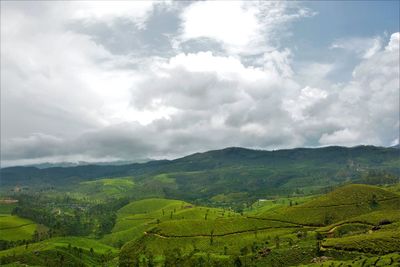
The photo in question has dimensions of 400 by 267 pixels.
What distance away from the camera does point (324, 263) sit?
197125mm

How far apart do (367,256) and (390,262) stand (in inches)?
972

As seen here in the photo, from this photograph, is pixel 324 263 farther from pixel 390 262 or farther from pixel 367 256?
pixel 390 262

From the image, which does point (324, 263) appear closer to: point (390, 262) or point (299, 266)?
point (299, 266)

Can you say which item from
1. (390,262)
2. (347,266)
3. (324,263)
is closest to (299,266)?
(324,263)

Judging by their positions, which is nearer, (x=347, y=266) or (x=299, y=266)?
(x=347, y=266)

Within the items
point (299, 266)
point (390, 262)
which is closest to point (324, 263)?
point (299, 266)

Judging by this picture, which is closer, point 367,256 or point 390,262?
point 390,262

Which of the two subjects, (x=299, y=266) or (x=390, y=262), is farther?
(x=299, y=266)

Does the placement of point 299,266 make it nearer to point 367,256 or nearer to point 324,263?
point 324,263

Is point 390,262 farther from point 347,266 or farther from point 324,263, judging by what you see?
point 324,263

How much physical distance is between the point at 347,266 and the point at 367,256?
21.8 metres

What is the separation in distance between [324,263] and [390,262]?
32.5 m

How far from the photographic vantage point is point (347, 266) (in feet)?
594

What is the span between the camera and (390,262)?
17262cm
